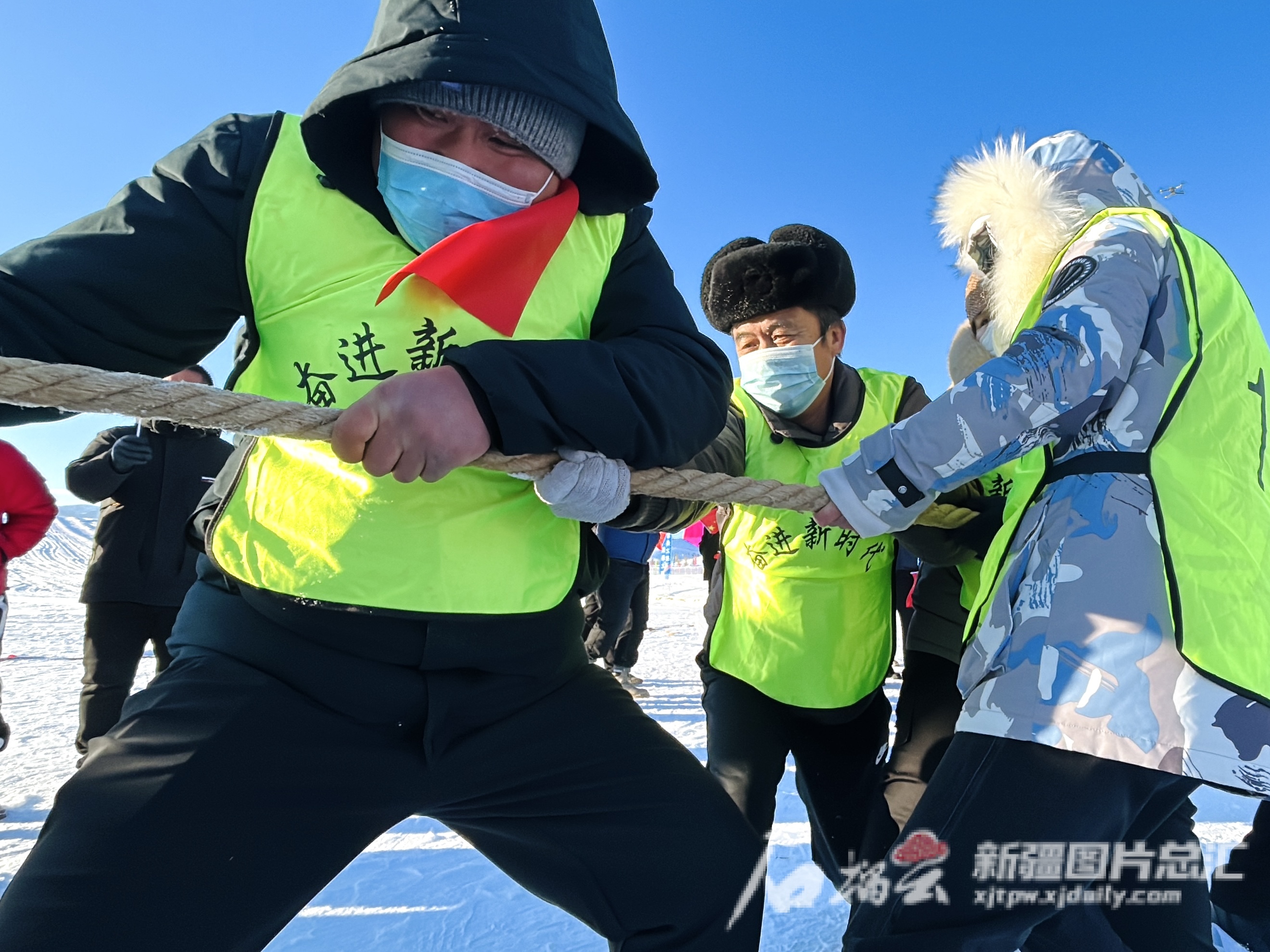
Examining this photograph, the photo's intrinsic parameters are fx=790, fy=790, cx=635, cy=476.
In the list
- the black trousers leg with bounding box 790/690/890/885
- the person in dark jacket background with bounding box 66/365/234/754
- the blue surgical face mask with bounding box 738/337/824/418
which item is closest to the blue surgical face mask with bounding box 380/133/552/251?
the blue surgical face mask with bounding box 738/337/824/418

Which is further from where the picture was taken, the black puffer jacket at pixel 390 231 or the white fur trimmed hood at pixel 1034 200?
the white fur trimmed hood at pixel 1034 200

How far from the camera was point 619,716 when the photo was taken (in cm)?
126

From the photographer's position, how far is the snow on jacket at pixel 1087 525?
120cm

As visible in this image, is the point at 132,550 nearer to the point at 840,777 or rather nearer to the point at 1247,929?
the point at 840,777

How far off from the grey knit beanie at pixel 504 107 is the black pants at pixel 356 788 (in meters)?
0.73

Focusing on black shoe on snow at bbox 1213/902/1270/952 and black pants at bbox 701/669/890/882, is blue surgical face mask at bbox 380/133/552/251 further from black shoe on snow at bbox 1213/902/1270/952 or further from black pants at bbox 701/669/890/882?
black shoe on snow at bbox 1213/902/1270/952

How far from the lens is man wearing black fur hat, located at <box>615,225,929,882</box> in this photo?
2.05 meters

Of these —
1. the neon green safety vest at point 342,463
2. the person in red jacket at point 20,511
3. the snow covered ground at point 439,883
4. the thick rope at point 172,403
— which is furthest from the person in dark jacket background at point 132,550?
the thick rope at point 172,403

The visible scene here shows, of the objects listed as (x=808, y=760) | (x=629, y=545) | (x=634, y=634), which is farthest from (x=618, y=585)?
(x=808, y=760)

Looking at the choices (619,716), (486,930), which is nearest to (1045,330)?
(619,716)

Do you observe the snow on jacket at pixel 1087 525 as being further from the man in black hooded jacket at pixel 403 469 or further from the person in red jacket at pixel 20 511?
the person in red jacket at pixel 20 511

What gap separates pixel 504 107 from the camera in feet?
3.82

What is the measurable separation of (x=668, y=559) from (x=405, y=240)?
15455 millimetres

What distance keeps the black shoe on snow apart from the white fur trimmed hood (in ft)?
4.72
